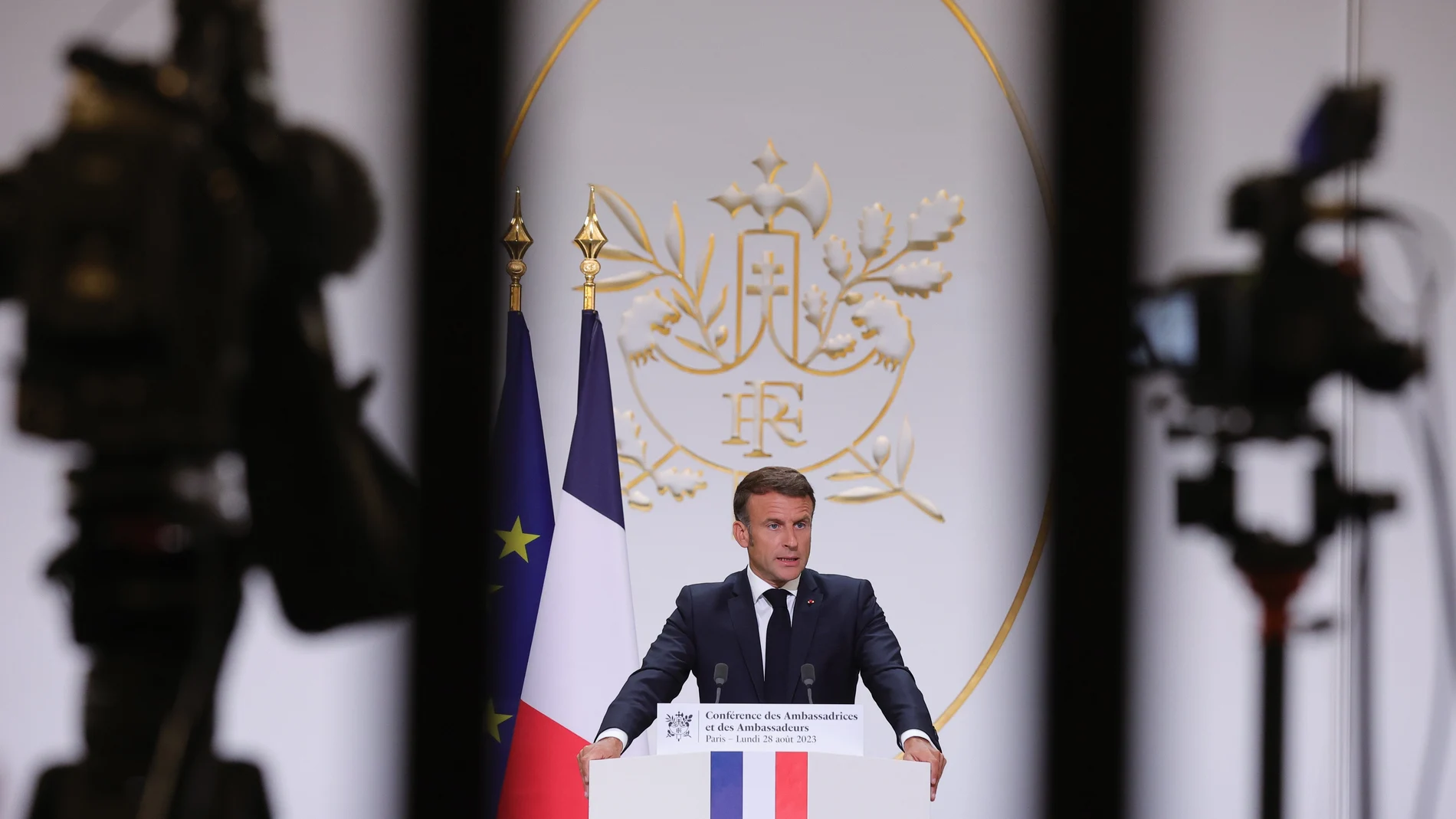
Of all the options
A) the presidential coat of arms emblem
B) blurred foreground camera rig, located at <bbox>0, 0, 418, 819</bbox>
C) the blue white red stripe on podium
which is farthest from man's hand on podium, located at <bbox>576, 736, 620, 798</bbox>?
blurred foreground camera rig, located at <bbox>0, 0, 418, 819</bbox>

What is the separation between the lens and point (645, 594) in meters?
3.74

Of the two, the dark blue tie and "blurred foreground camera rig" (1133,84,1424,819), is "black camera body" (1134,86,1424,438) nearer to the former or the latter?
"blurred foreground camera rig" (1133,84,1424,819)

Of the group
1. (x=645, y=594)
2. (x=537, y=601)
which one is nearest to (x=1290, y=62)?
(x=645, y=594)

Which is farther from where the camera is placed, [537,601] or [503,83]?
[537,601]

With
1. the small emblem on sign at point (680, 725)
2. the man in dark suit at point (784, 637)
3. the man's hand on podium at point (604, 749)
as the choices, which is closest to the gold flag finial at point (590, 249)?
the man in dark suit at point (784, 637)

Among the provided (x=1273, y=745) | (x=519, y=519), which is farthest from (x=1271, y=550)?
(x=519, y=519)

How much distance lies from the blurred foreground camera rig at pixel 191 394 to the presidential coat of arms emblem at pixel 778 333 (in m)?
3.25

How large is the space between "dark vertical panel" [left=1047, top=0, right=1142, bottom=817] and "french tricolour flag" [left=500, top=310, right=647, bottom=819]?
2867 mm

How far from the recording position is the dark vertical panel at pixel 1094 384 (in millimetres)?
429

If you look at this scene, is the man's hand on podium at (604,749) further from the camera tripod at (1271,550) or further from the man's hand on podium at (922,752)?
the camera tripod at (1271,550)

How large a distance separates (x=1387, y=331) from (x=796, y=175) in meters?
3.36

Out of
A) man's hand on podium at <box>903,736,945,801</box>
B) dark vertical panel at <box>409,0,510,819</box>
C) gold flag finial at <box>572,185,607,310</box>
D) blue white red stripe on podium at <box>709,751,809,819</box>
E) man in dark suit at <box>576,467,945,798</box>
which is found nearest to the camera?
dark vertical panel at <box>409,0,510,819</box>

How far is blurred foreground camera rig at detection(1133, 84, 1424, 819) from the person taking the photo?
474 millimetres

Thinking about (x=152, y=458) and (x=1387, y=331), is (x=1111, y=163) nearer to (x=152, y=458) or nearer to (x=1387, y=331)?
(x=1387, y=331)
